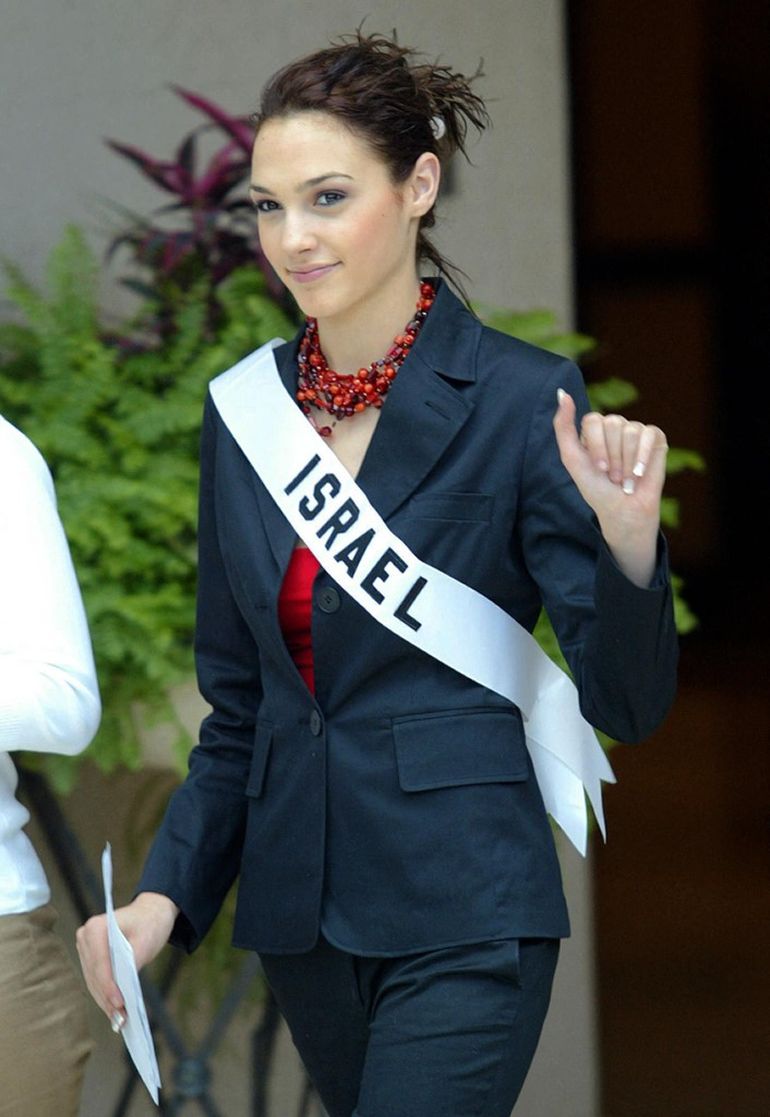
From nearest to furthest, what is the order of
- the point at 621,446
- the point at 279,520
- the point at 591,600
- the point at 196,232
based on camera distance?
1. the point at 621,446
2. the point at 591,600
3. the point at 279,520
4. the point at 196,232

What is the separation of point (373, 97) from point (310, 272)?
197 millimetres

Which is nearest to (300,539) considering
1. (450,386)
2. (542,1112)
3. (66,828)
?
(450,386)

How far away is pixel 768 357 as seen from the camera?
9.41 metres

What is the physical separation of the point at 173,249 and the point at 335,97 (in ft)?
5.02

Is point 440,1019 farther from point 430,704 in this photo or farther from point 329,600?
point 329,600

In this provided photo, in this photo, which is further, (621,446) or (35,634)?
(35,634)

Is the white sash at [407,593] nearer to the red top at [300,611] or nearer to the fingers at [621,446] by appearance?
the red top at [300,611]

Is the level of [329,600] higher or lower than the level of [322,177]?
lower

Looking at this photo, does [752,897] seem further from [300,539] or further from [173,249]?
[300,539]

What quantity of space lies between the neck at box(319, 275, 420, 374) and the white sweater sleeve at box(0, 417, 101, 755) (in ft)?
1.32

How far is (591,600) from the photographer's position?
2033 mm

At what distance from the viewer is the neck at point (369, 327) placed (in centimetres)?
222

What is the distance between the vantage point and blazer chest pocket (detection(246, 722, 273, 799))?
2.26m

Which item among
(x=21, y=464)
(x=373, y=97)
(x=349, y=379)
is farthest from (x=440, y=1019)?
(x=373, y=97)
